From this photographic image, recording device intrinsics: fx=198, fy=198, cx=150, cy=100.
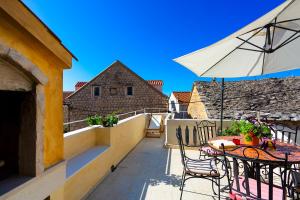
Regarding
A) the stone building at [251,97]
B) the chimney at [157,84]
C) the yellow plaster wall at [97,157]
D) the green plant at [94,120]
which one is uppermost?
the chimney at [157,84]

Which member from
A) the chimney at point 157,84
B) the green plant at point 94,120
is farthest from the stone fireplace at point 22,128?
the chimney at point 157,84

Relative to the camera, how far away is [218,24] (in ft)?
42.8

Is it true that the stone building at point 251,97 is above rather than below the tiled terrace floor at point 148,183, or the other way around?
above

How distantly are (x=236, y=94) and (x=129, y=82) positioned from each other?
28.6ft

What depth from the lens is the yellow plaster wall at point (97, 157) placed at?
2.87 metres

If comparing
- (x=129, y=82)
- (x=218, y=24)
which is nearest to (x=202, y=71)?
(x=218, y=24)

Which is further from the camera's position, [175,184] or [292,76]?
[292,76]

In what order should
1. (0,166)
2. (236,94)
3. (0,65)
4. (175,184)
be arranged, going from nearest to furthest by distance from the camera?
(0,65) → (0,166) → (175,184) → (236,94)

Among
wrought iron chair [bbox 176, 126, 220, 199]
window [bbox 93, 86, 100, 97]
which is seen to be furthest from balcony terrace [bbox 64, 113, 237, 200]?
window [bbox 93, 86, 100, 97]

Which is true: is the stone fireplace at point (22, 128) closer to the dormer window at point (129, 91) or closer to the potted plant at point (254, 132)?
the potted plant at point (254, 132)

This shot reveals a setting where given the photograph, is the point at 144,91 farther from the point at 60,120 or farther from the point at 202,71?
the point at 60,120

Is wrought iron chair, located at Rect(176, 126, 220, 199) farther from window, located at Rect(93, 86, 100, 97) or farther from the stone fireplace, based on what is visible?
window, located at Rect(93, 86, 100, 97)

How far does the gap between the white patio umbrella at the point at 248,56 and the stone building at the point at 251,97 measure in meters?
5.50

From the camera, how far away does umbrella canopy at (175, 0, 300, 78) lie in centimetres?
320
